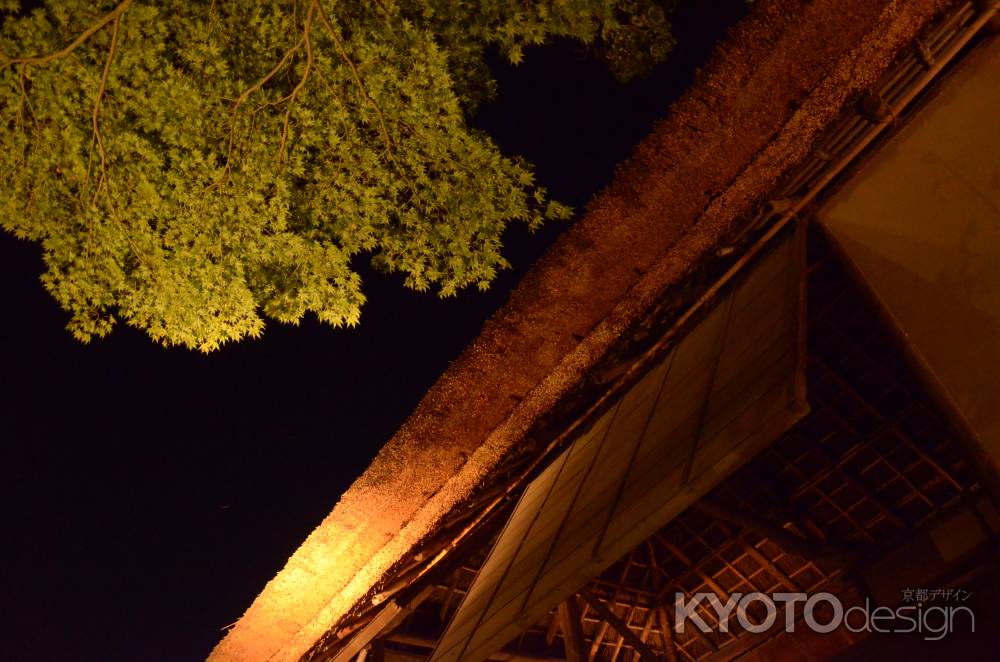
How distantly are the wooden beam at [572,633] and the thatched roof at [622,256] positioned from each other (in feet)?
3.77

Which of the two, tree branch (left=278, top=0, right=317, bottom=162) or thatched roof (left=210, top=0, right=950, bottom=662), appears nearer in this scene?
thatched roof (left=210, top=0, right=950, bottom=662)

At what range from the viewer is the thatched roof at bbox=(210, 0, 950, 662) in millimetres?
2760

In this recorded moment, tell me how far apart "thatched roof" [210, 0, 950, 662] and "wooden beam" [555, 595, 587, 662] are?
115 cm

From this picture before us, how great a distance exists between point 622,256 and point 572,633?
2.64m

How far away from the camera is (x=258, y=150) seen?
4.61 metres

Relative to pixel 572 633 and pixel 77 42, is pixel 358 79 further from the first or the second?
pixel 572 633

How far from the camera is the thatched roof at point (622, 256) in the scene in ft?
9.05

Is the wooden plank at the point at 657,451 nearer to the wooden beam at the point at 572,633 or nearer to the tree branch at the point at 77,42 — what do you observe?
the wooden beam at the point at 572,633

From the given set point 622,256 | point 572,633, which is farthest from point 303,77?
point 572,633

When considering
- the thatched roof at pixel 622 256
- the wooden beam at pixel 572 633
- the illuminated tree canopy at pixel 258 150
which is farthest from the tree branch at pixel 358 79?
the wooden beam at pixel 572 633

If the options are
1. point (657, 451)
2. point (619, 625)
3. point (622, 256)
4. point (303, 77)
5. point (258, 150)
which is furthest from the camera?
point (258, 150)

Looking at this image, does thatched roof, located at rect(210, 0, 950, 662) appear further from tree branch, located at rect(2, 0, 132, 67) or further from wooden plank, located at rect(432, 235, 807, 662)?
tree branch, located at rect(2, 0, 132, 67)

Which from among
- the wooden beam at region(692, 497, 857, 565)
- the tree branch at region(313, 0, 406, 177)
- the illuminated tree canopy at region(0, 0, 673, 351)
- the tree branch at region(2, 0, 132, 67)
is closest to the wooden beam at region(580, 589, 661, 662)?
the wooden beam at region(692, 497, 857, 565)

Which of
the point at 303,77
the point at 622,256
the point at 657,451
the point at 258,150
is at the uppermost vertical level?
the point at 303,77
